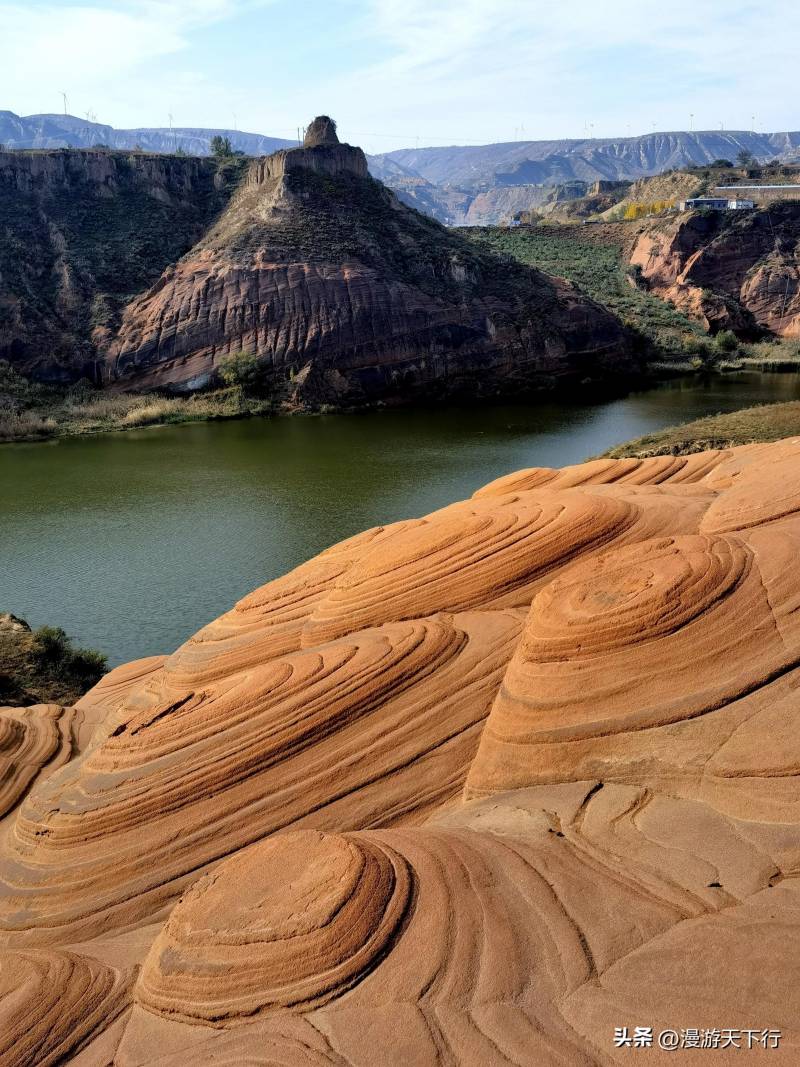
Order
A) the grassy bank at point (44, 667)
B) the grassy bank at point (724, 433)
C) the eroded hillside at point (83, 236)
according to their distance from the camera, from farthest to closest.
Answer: the eroded hillside at point (83, 236), the grassy bank at point (724, 433), the grassy bank at point (44, 667)

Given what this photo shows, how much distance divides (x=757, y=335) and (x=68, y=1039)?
288 ft

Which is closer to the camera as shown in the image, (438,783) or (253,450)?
(438,783)

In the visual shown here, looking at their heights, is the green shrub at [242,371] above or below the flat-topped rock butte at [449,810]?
above

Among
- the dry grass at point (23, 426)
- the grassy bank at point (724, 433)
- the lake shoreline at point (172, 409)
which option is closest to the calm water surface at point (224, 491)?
the lake shoreline at point (172, 409)

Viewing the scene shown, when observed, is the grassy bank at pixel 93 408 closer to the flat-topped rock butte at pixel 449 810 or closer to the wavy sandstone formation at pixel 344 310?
the wavy sandstone formation at pixel 344 310

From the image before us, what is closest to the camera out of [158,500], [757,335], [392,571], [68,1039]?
[68,1039]

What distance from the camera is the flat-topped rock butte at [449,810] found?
18.1 ft

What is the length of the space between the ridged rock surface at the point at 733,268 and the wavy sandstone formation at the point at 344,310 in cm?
1718

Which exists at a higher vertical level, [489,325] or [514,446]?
[489,325]

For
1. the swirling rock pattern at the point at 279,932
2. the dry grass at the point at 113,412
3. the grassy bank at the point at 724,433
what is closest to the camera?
the swirling rock pattern at the point at 279,932

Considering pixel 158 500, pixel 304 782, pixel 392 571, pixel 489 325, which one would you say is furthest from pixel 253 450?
pixel 304 782

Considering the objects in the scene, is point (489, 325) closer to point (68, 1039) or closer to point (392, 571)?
point (392, 571)

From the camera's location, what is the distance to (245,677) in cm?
1070

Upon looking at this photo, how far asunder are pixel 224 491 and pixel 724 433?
826 inches
